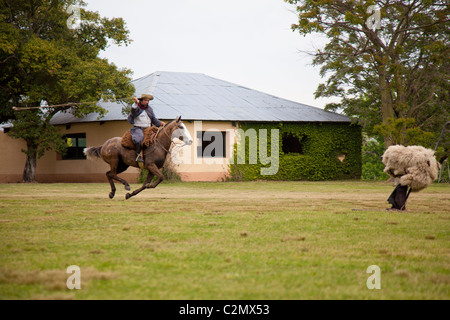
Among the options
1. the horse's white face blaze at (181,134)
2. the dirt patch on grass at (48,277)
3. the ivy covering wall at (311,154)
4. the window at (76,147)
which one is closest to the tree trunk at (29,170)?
the window at (76,147)

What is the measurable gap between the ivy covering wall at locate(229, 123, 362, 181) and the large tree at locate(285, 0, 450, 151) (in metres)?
1.58

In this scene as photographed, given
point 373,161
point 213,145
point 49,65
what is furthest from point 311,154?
point 373,161

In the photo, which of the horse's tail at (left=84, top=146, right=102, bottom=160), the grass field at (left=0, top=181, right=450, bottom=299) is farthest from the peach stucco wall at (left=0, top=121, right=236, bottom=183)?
the grass field at (left=0, top=181, right=450, bottom=299)

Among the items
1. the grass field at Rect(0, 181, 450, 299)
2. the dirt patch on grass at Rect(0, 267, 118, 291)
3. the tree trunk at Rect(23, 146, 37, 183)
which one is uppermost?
the tree trunk at Rect(23, 146, 37, 183)

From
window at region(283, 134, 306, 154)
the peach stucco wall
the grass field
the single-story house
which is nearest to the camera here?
the grass field

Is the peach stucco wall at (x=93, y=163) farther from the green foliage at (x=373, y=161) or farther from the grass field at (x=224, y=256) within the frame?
the green foliage at (x=373, y=161)

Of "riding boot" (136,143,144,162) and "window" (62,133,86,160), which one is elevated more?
"window" (62,133,86,160)

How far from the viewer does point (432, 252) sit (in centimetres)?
523

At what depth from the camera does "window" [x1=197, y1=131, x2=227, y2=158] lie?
28859 mm

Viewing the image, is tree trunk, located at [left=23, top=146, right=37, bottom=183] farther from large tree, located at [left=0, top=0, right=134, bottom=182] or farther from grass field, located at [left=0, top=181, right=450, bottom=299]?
grass field, located at [left=0, top=181, right=450, bottom=299]

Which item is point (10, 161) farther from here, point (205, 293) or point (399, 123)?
point (205, 293)

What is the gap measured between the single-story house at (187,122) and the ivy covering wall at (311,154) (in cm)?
29

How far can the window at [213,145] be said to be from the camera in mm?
28859
